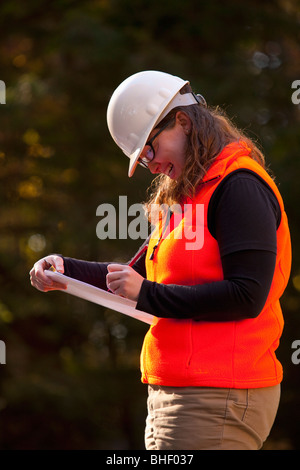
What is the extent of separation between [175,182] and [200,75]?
17.9 ft

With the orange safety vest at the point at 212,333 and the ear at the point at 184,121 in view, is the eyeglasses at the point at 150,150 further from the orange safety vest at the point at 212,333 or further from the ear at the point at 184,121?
the orange safety vest at the point at 212,333

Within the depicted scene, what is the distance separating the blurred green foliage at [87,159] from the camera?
24.7ft

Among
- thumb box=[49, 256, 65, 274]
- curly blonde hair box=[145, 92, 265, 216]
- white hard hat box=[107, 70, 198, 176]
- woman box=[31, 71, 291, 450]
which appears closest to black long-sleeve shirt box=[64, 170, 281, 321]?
woman box=[31, 71, 291, 450]

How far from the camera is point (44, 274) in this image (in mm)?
2279

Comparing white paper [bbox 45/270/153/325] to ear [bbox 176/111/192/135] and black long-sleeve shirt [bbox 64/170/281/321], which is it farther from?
ear [bbox 176/111/192/135]

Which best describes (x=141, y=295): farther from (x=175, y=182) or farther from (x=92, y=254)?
(x=92, y=254)

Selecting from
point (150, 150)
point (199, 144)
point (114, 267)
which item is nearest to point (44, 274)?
point (114, 267)

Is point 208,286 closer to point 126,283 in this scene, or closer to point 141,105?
point 126,283

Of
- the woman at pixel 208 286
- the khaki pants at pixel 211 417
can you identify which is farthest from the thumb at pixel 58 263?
the khaki pants at pixel 211 417

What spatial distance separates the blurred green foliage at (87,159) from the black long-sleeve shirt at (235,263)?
518 centimetres

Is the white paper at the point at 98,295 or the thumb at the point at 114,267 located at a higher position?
the thumb at the point at 114,267

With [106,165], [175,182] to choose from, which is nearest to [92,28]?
[106,165]

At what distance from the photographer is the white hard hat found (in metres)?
2.21

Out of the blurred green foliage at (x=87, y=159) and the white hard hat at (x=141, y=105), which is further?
the blurred green foliage at (x=87, y=159)
